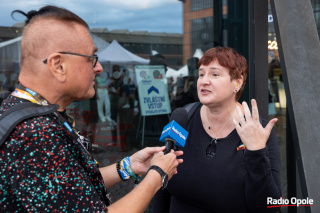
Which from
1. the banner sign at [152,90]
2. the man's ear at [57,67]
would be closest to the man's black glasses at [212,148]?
the man's ear at [57,67]

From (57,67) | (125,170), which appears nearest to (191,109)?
(125,170)

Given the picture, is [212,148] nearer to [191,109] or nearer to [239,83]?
[191,109]

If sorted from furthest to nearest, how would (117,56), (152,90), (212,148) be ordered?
(152,90) < (117,56) < (212,148)

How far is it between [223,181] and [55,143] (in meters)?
1.14

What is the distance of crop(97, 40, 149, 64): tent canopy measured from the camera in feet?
16.1

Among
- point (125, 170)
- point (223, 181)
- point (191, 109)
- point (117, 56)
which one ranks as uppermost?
point (117, 56)

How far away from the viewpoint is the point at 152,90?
16.6 feet

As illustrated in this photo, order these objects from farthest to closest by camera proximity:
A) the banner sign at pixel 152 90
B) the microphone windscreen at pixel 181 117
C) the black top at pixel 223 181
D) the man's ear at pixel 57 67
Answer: the banner sign at pixel 152 90 → the microphone windscreen at pixel 181 117 → the black top at pixel 223 181 → the man's ear at pixel 57 67

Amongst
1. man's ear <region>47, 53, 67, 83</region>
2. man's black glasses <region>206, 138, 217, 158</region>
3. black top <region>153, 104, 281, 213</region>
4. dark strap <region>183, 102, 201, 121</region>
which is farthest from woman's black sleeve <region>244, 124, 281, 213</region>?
man's ear <region>47, 53, 67, 83</region>

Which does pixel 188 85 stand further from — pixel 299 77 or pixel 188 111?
pixel 299 77

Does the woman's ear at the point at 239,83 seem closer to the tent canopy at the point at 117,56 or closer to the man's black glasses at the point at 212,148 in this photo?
the man's black glasses at the point at 212,148

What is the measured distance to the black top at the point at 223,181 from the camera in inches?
75.2

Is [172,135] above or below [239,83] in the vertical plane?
below

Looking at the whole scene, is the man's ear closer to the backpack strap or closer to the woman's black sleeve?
the backpack strap
